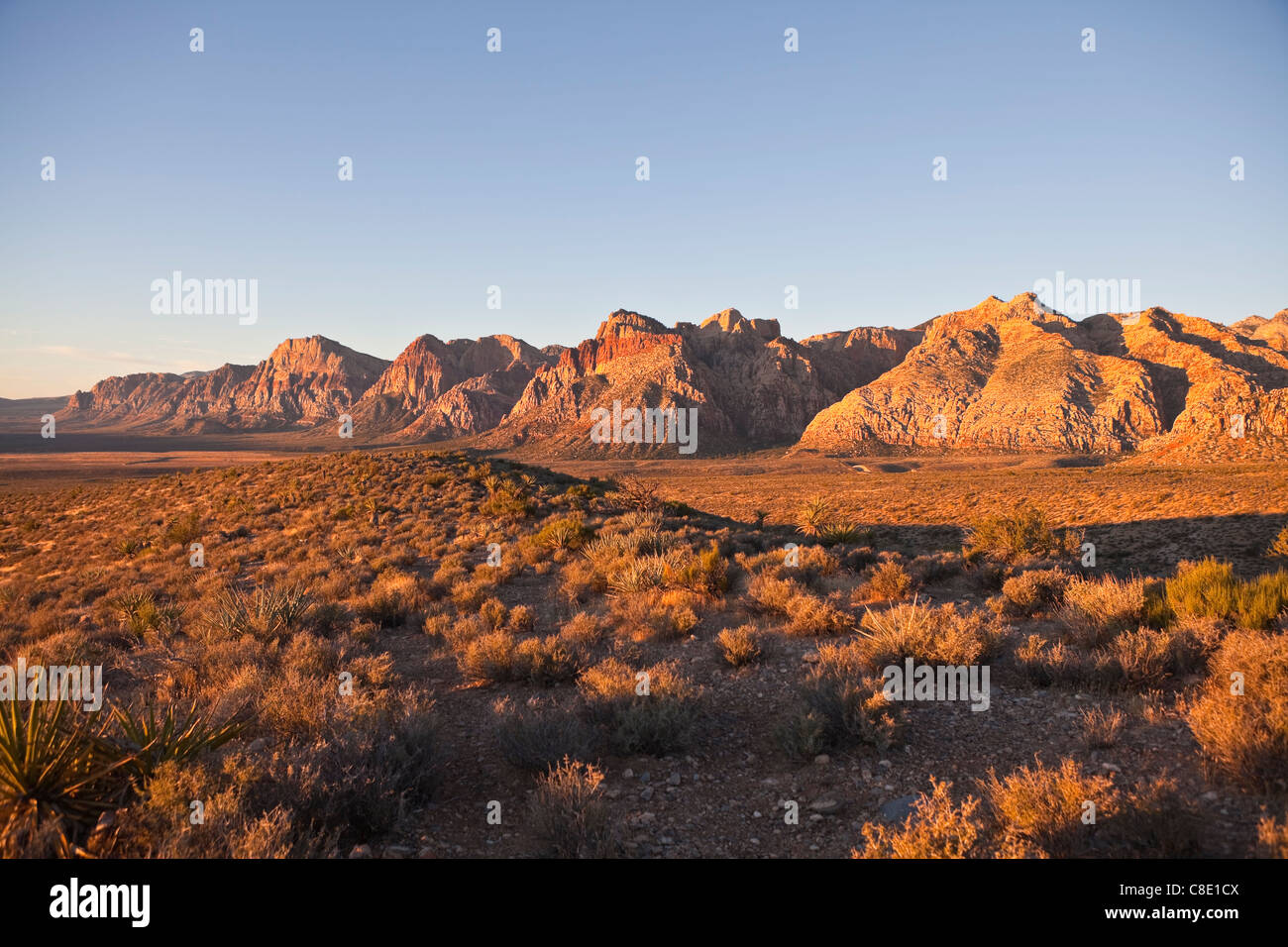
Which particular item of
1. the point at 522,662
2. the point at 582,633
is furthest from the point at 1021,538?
the point at 522,662

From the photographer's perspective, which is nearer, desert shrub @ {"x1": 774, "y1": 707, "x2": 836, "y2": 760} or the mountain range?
desert shrub @ {"x1": 774, "y1": 707, "x2": 836, "y2": 760}

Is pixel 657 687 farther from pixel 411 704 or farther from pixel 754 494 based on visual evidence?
pixel 754 494

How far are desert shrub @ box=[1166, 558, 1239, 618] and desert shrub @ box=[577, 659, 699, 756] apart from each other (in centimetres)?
547

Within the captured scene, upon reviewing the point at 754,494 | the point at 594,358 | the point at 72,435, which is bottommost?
the point at 754,494

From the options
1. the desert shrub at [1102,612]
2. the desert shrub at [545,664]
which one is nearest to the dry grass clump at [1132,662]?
the desert shrub at [1102,612]

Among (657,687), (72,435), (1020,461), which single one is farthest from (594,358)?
(657,687)

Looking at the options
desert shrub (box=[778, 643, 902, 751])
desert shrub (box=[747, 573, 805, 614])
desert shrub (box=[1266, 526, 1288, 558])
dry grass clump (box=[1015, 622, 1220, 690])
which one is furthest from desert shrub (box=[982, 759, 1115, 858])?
desert shrub (box=[1266, 526, 1288, 558])

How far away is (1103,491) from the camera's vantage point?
33094 millimetres

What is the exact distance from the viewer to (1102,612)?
6.48 m

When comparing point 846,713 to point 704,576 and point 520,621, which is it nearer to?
point 704,576

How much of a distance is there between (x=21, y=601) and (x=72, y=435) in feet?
640

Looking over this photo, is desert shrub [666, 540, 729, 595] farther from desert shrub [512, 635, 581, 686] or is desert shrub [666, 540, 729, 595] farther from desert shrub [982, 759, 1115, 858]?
desert shrub [982, 759, 1115, 858]

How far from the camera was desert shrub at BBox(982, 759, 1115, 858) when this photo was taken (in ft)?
10.1

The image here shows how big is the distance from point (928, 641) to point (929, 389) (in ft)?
327
